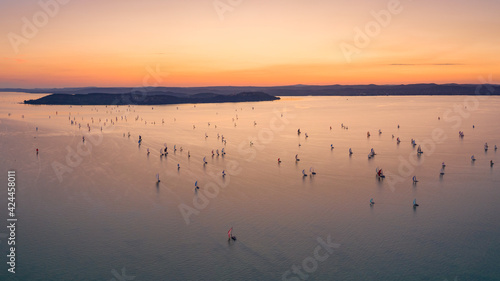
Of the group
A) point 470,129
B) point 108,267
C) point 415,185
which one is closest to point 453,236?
point 415,185

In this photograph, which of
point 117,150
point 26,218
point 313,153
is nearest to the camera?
point 26,218

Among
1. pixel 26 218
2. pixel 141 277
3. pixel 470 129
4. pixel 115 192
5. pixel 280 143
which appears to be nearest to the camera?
pixel 141 277

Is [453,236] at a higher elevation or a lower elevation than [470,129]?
lower

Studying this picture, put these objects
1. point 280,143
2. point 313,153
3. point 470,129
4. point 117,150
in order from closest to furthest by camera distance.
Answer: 1. point 313,153
2. point 117,150
3. point 280,143
4. point 470,129

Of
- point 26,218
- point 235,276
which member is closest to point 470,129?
point 235,276

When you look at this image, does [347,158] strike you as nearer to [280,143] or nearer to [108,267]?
[280,143]

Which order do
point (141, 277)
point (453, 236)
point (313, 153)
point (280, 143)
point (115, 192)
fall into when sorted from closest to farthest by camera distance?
1. point (141, 277)
2. point (453, 236)
3. point (115, 192)
4. point (313, 153)
5. point (280, 143)

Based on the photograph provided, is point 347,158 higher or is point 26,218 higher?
point 347,158

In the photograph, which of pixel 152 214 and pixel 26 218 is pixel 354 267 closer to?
pixel 152 214

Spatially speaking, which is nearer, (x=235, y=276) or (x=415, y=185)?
(x=235, y=276)

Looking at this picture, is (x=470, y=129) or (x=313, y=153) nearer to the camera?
(x=313, y=153)
